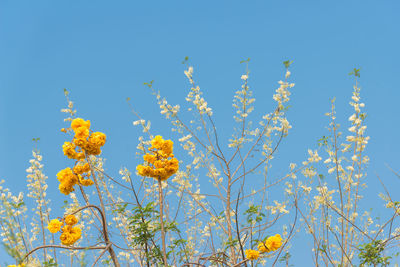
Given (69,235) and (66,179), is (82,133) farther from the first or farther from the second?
(69,235)

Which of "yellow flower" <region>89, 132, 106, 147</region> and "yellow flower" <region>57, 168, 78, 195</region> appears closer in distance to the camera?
"yellow flower" <region>89, 132, 106, 147</region>

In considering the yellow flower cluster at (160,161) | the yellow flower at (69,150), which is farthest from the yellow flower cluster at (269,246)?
the yellow flower at (69,150)

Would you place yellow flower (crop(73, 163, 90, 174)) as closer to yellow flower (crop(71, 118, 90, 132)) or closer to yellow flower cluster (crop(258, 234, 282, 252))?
yellow flower (crop(71, 118, 90, 132))

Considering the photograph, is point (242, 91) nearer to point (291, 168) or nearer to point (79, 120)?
point (291, 168)

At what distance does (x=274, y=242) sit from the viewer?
2.79 meters

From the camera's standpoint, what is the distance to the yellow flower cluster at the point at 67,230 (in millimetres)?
2459

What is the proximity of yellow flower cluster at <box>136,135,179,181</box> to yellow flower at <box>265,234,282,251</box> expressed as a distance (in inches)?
32.6

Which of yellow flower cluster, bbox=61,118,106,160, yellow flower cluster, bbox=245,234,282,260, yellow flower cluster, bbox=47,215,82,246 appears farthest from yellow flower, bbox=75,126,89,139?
yellow flower cluster, bbox=245,234,282,260

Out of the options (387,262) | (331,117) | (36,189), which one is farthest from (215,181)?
(36,189)

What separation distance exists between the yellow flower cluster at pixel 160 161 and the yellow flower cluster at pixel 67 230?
20.7 inches

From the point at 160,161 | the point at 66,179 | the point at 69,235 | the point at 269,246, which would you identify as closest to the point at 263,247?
the point at 269,246

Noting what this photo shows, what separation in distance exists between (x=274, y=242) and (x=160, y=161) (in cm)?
97

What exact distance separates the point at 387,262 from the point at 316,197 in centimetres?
125

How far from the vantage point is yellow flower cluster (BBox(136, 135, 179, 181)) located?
260 cm
